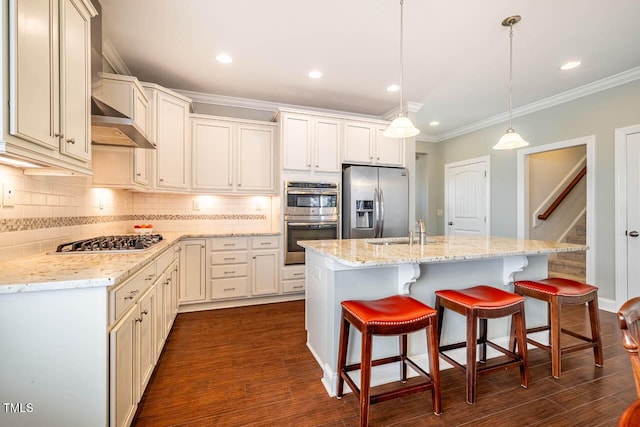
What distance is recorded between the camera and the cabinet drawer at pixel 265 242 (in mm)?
3480

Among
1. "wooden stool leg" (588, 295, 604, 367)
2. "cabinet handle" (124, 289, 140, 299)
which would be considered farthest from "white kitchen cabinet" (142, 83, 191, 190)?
"wooden stool leg" (588, 295, 604, 367)

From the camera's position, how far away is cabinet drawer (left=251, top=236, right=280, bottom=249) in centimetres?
348

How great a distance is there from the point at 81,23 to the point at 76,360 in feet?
5.78

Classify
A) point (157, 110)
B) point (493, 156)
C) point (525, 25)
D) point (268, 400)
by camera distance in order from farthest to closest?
1. point (493, 156)
2. point (157, 110)
3. point (525, 25)
4. point (268, 400)

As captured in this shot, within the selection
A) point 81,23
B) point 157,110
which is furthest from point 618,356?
point 157,110

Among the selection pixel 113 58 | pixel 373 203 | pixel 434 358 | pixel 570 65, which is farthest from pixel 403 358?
pixel 113 58

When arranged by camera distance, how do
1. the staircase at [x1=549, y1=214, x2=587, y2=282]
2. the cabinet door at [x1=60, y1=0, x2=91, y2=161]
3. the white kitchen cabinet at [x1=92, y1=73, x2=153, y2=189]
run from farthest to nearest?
the staircase at [x1=549, y1=214, x2=587, y2=282]
the white kitchen cabinet at [x1=92, y1=73, x2=153, y2=189]
the cabinet door at [x1=60, y1=0, x2=91, y2=161]

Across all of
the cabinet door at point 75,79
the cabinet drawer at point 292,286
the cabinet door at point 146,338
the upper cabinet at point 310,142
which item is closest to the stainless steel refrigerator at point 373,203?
the upper cabinet at point 310,142

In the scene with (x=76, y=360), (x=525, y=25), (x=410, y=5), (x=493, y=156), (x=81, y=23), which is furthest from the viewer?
(x=493, y=156)

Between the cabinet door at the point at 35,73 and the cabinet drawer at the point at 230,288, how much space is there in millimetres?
2296

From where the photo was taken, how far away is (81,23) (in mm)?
1588

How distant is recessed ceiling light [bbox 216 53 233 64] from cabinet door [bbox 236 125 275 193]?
0.87m

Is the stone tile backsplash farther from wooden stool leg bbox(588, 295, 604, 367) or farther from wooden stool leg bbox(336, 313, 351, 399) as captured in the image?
wooden stool leg bbox(588, 295, 604, 367)

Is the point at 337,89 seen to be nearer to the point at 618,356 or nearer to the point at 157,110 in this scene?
the point at 157,110
